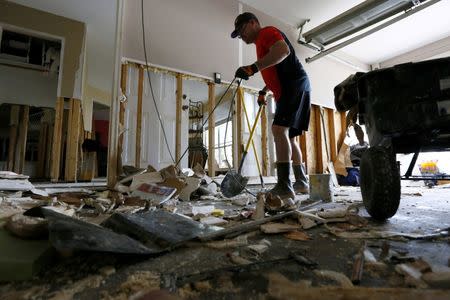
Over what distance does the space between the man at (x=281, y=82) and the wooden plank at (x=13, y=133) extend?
14.8ft

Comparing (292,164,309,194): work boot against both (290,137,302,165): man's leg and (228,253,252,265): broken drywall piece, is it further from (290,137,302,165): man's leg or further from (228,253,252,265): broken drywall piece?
(228,253,252,265): broken drywall piece

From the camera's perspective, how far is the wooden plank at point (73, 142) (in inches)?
137

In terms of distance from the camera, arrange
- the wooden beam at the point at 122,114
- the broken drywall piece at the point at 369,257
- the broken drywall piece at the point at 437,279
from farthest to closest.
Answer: the wooden beam at the point at 122,114
the broken drywall piece at the point at 369,257
the broken drywall piece at the point at 437,279

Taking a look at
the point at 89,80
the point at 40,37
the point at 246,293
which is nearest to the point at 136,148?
the point at 89,80

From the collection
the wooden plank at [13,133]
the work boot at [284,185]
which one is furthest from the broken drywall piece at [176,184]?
the wooden plank at [13,133]

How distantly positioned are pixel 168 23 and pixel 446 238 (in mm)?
3808

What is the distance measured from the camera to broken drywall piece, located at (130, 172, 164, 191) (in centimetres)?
209

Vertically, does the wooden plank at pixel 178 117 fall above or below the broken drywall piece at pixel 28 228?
above

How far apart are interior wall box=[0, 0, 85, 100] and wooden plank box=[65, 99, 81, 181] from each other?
0.28 meters

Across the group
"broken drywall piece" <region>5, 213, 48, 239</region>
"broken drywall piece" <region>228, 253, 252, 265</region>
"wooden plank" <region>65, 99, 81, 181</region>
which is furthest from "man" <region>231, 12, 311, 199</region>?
"wooden plank" <region>65, 99, 81, 181</region>

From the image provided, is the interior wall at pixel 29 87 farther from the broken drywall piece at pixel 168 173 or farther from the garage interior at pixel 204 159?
the broken drywall piece at pixel 168 173

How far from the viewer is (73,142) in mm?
3533

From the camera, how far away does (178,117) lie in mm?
3602

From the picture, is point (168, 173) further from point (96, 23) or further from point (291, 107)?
point (96, 23)
